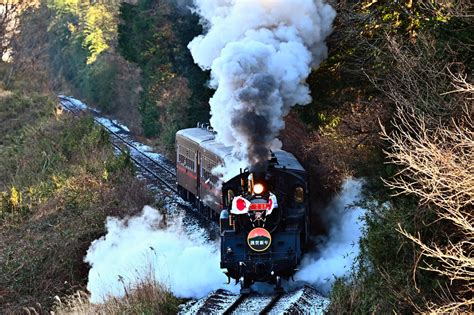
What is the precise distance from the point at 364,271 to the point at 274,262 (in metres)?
1.96

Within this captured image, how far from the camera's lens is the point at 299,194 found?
1425 centimetres

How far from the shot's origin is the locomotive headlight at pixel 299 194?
14.2m

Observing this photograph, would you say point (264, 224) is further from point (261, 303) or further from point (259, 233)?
point (261, 303)

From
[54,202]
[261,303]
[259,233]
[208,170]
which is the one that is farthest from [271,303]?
[54,202]

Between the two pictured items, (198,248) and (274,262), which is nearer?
(274,262)

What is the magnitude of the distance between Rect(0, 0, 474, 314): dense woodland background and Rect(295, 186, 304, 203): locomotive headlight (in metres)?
1.48

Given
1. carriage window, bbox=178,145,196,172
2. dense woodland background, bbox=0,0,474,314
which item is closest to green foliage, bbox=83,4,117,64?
dense woodland background, bbox=0,0,474,314

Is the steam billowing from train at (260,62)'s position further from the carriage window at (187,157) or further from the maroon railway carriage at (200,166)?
the carriage window at (187,157)

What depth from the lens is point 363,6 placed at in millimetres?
16500

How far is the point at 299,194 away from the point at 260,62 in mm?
2953

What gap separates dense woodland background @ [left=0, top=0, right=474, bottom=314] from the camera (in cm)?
953

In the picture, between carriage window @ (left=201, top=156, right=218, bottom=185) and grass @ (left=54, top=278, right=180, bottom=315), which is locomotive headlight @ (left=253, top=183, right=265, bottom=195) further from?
carriage window @ (left=201, top=156, right=218, bottom=185)

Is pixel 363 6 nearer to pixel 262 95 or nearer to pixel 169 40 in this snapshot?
pixel 262 95

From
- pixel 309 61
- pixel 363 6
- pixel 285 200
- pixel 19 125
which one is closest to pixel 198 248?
pixel 285 200
